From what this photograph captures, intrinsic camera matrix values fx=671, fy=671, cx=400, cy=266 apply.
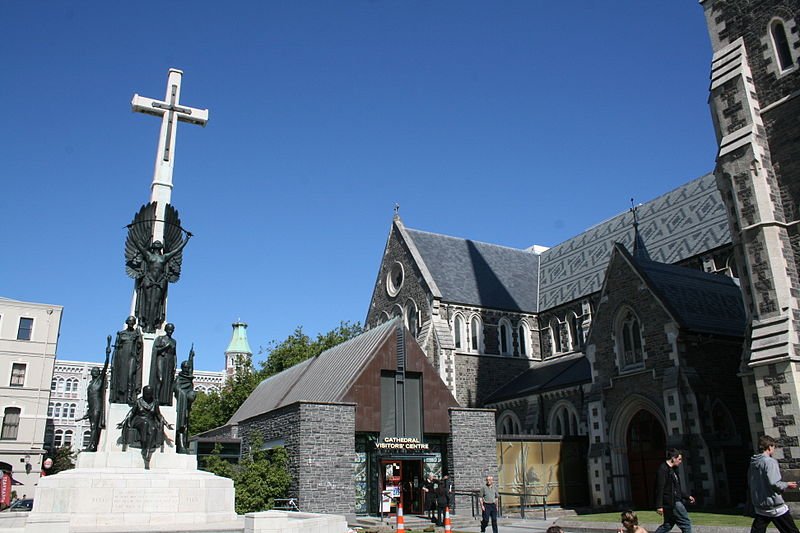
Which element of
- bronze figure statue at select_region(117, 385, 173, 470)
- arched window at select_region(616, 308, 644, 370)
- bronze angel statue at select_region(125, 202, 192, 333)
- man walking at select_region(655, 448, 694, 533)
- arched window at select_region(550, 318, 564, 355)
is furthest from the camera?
arched window at select_region(550, 318, 564, 355)

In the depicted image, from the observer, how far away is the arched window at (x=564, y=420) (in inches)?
1194

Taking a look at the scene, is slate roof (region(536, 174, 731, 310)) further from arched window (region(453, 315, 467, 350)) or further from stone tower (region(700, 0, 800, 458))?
stone tower (region(700, 0, 800, 458))

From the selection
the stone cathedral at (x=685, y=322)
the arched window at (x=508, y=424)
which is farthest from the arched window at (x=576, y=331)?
the arched window at (x=508, y=424)

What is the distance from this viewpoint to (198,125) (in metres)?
16.3

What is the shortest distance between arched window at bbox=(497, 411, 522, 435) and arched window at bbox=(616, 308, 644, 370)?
10338 mm

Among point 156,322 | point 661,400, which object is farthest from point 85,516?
point 661,400

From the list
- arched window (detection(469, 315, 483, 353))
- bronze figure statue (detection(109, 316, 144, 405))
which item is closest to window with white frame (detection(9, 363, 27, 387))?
arched window (detection(469, 315, 483, 353))

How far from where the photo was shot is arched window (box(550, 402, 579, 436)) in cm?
Answer: 3033

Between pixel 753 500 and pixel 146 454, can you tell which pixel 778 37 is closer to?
pixel 753 500

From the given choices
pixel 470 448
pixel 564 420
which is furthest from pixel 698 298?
pixel 470 448

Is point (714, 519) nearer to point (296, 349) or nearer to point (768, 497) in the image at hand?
point (768, 497)

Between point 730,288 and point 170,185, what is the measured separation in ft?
73.1

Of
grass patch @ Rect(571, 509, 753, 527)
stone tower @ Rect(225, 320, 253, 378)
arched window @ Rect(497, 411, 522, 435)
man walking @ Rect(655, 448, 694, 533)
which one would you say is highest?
stone tower @ Rect(225, 320, 253, 378)

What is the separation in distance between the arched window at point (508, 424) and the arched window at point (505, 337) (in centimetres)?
509
